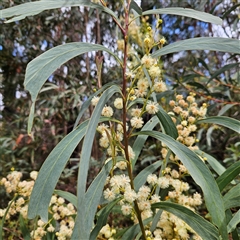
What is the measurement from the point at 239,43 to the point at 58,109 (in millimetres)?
1771

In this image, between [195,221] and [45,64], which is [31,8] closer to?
[45,64]

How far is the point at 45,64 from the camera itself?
41cm

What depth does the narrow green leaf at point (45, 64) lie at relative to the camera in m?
0.38

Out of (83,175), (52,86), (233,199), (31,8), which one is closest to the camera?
(83,175)

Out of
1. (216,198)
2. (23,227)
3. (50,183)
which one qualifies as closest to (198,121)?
(216,198)

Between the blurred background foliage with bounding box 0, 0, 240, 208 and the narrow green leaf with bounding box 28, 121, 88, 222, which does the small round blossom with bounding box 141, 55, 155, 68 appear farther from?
the blurred background foliage with bounding box 0, 0, 240, 208

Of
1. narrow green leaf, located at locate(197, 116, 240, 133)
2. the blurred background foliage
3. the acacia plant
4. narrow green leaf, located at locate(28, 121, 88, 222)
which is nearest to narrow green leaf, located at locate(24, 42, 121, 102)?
the acacia plant

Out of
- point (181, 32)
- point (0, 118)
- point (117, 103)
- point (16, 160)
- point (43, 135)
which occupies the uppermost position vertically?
point (181, 32)

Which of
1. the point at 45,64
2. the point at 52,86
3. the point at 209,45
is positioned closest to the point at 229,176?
the point at 209,45

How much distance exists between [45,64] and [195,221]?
0.36 metres

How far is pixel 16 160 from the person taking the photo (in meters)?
2.23

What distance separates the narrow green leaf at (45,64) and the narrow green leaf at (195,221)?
32cm

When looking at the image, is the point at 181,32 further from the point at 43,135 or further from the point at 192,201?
the point at 192,201

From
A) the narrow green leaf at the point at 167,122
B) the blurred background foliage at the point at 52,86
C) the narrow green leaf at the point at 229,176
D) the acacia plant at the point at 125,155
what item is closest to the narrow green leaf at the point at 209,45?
the acacia plant at the point at 125,155
